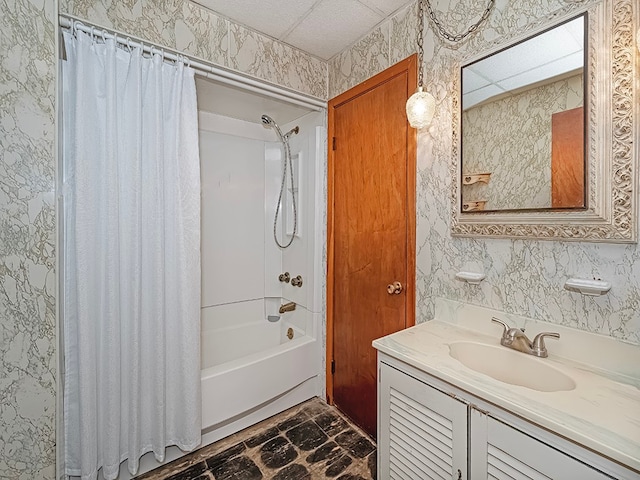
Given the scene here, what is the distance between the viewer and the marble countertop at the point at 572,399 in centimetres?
75

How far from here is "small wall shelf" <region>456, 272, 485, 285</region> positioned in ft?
4.56

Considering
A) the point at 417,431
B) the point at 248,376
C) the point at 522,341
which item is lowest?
the point at 248,376

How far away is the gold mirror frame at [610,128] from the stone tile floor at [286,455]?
158cm

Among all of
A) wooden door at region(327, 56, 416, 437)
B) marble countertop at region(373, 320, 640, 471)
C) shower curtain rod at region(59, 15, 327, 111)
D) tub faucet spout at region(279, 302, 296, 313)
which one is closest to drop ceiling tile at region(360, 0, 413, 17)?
wooden door at region(327, 56, 416, 437)

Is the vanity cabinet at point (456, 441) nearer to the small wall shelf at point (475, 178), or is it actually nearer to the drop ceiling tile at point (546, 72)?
the small wall shelf at point (475, 178)

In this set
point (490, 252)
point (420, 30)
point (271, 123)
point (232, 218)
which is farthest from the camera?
point (232, 218)

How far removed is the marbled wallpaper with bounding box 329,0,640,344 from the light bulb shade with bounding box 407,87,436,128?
9 cm

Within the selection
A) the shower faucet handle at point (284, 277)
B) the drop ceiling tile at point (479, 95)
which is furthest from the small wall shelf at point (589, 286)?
the shower faucet handle at point (284, 277)

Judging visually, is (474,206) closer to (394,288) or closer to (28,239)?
(394,288)

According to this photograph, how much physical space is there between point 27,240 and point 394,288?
1.71 metres

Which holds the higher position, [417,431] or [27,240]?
[27,240]

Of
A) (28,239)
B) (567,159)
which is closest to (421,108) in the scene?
(567,159)

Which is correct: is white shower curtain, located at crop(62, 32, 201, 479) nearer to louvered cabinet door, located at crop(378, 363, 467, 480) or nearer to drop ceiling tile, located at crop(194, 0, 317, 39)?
drop ceiling tile, located at crop(194, 0, 317, 39)

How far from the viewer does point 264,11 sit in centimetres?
170
